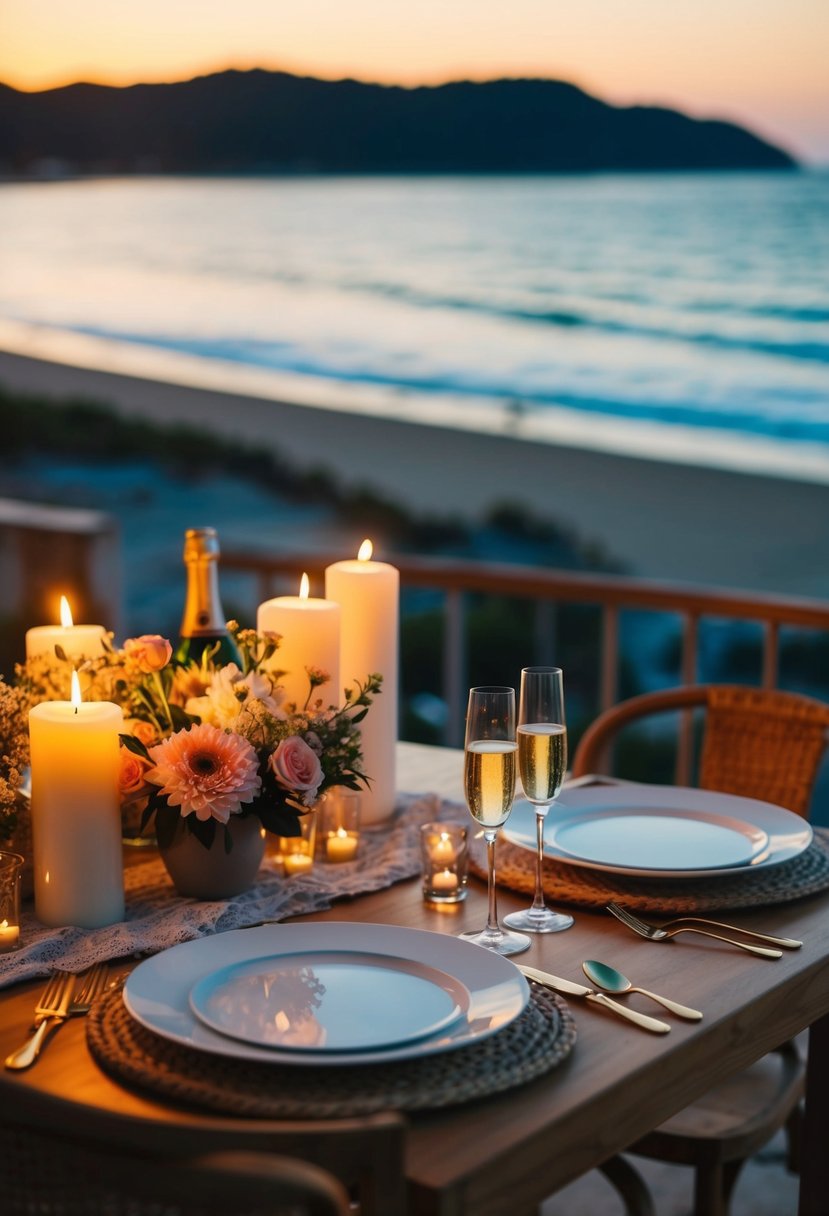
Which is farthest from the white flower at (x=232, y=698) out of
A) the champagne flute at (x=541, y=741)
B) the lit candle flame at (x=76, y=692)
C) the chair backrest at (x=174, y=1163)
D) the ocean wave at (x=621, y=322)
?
the ocean wave at (x=621, y=322)

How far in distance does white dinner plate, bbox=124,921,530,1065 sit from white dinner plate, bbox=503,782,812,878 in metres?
0.28

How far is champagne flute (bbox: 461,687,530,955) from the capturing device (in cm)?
117

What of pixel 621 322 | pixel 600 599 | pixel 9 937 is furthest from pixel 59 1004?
pixel 621 322

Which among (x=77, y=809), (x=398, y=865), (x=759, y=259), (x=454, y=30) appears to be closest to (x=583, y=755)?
(x=398, y=865)

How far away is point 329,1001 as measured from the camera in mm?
1009

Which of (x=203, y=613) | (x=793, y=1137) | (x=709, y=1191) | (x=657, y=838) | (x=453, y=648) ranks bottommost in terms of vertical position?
(x=793, y=1137)

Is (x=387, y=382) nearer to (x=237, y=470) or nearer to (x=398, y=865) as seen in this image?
(x=237, y=470)

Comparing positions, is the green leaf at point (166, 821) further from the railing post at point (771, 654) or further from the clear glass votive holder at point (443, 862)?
the railing post at point (771, 654)

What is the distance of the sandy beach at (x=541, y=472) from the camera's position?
7.91 m

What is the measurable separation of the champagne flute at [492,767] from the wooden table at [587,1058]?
4 centimetres

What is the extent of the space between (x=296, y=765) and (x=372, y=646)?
0.34 meters

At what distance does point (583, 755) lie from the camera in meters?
1.91

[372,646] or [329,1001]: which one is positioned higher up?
[372,646]

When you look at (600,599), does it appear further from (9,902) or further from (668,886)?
(9,902)
